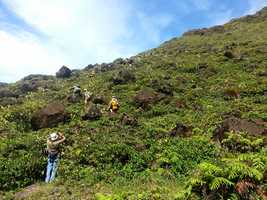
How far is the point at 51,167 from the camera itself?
21.4 meters

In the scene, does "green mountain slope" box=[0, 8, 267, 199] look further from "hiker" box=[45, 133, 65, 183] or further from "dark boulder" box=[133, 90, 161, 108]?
"hiker" box=[45, 133, 65, 183]

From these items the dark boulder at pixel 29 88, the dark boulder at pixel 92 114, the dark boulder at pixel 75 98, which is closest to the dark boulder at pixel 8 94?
the dark boulder at pixel 29 88

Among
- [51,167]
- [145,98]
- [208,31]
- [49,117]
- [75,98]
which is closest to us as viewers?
[51,167]

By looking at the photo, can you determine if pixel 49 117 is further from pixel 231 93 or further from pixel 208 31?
pixel 208 31

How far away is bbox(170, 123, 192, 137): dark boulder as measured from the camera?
87.8 feet

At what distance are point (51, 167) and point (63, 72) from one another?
58.5 metres

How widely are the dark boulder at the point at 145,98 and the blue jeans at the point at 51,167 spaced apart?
47.9 feet

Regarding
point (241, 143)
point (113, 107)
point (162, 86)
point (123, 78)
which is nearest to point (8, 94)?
point (123, 78)

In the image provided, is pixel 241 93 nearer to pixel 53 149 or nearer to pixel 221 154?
pixel 221 154

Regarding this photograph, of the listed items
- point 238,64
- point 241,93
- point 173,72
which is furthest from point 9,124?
point 238,64

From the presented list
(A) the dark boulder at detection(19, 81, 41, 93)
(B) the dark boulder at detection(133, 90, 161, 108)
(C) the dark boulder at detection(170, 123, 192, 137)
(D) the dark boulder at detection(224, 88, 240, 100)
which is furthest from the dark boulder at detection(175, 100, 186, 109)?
(A) the dark boulder at detection(19, 81, 41, 93)

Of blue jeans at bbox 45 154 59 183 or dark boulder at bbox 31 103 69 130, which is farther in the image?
dark boulder at bbox 31 103 69 130

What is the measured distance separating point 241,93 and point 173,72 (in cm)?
1478

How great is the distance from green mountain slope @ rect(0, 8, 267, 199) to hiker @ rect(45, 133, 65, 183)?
0.42 metres
